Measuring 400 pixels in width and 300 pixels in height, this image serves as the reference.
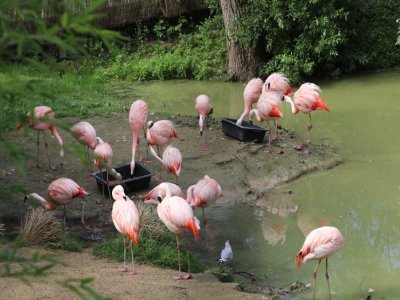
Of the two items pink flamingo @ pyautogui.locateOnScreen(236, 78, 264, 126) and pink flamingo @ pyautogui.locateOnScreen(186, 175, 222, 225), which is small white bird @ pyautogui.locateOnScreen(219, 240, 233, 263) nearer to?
pink flamingo @ pyautogui.locateOnScreen(186, 175, 222, 225)

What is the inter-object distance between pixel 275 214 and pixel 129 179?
1583mm

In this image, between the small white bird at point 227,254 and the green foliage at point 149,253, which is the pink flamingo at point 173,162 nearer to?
the green foliage at point 149,253

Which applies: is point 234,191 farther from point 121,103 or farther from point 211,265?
point 121,103

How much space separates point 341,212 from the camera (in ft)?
24.5

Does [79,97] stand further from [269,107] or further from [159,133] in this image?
[269,107]

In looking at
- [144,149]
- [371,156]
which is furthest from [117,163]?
[371,156]

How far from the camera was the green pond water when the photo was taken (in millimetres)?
6172

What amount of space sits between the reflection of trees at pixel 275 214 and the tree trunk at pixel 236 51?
531 centimetres

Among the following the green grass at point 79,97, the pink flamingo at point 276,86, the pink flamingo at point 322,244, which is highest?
the pink flamingo at point 276,86

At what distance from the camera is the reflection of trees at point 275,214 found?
7031 mm

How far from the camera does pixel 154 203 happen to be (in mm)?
6816

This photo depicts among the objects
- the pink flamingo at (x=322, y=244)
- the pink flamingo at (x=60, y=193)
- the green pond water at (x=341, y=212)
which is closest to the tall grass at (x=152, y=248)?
the green pond water at (x=341, y=212)

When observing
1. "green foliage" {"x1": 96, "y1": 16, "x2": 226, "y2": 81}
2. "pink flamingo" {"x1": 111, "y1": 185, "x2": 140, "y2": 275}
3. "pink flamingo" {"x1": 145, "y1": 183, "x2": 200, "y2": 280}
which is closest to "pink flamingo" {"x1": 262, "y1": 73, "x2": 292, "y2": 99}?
"green foliage" {"x1": 96, "y1": 16, "x2": 226, "y2": 81}

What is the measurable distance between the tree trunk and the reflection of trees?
531 centimetres
